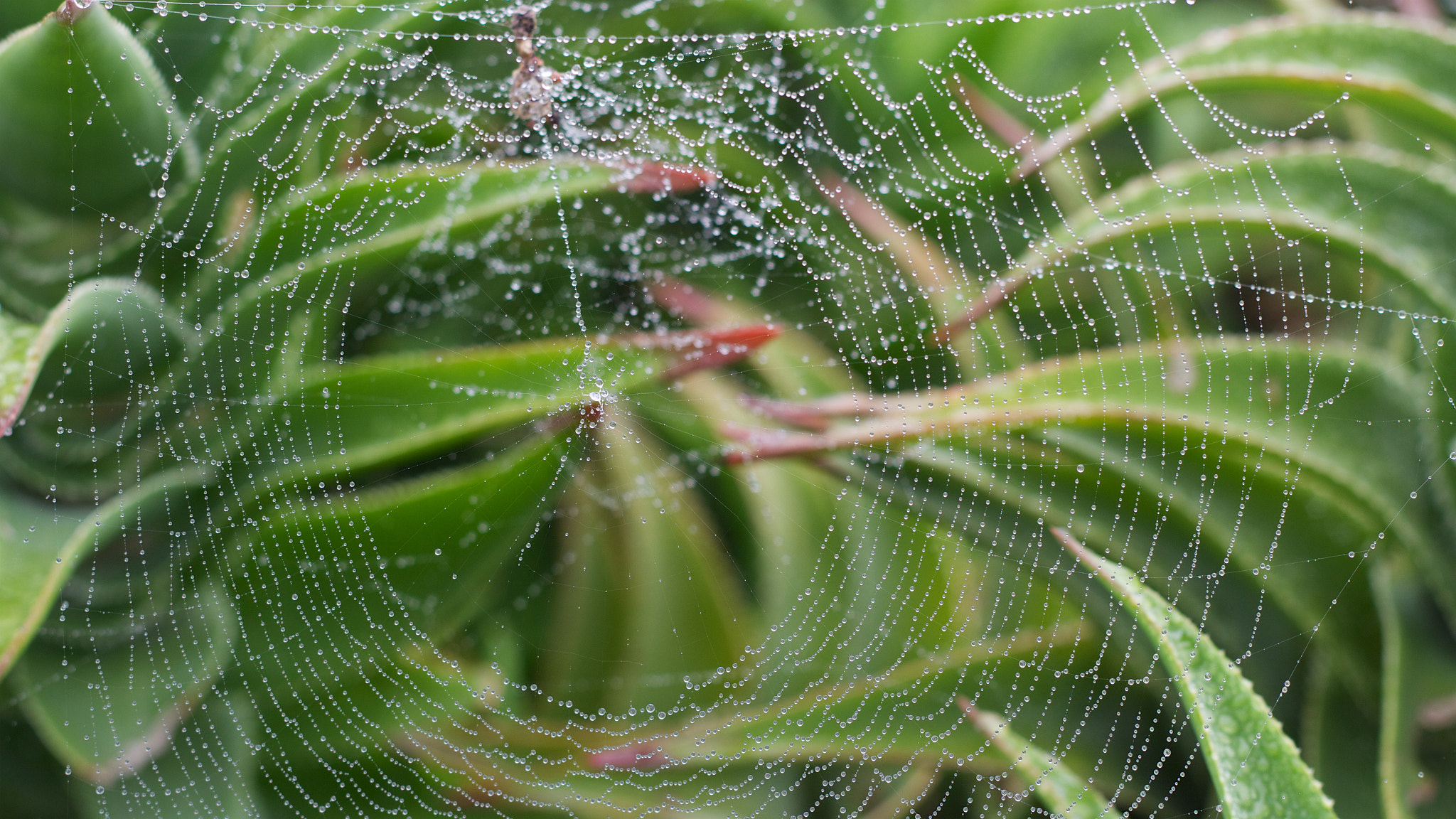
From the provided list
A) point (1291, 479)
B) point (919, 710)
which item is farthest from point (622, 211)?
point (1291, 479)

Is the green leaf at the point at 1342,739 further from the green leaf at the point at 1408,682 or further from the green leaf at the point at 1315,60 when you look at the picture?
the green leaf at the point at 1315,60

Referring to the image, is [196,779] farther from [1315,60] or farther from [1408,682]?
[1315,60]

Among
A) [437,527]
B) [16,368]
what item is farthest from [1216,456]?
[16,368]

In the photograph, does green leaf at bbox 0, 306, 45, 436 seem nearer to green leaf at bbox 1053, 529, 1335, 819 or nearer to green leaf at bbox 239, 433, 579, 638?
green leaf at bbox 239, 433, 579, 638

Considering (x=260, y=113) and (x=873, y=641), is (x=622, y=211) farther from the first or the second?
(x=873, y=641)

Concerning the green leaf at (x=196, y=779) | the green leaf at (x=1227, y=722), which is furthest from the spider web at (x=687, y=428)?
the green leaf at (x=1227, y=722)

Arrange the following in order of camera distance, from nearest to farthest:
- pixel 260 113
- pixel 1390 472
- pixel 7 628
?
pixel 7 628
pixel 260 113
pixel 1390 472

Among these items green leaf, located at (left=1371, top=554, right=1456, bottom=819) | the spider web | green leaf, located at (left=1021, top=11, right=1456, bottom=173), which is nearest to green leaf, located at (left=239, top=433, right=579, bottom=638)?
the spider web
